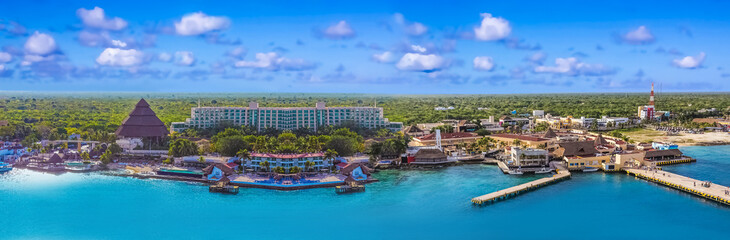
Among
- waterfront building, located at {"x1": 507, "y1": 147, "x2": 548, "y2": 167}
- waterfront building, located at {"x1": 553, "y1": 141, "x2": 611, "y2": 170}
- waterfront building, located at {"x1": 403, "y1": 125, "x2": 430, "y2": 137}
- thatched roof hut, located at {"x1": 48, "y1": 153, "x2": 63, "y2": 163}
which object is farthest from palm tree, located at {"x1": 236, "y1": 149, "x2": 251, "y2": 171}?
waterfront building, located at {"x1": 403, "y1": 125, "x2": 430, "y2": 137}

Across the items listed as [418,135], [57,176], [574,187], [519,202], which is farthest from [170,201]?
[418,135]

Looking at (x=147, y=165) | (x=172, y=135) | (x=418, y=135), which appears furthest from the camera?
(x=418, y=135)

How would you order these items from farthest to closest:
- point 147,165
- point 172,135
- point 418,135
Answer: point 418,135 → point 172,135 → point 147,165

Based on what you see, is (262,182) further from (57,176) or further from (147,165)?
(57,176)

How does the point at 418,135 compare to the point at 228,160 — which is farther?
the point at 418,135

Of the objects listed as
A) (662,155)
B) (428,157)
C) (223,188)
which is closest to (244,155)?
(223,188)

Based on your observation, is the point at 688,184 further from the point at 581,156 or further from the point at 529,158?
the point at 529,158
